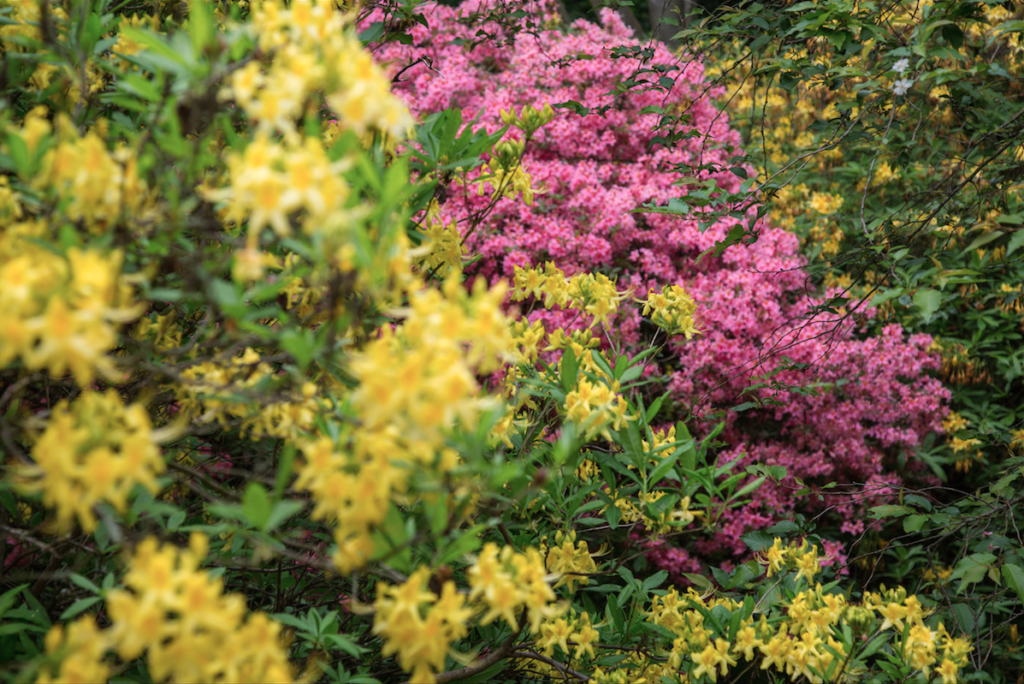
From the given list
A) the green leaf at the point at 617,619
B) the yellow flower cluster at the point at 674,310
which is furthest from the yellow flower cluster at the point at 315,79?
the green leaf at the point at 617,619

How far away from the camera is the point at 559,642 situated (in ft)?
5.36

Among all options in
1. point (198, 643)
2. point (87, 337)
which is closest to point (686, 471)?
point (198, 643)

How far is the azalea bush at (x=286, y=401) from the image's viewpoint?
0.76 meters

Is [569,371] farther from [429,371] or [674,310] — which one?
[429,371]

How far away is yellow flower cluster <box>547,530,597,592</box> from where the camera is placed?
5.56ft

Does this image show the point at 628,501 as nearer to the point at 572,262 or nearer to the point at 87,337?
the point at 87,337

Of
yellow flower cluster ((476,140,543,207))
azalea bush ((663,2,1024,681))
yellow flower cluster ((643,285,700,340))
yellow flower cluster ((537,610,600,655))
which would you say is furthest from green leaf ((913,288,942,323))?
yellow flower cluster ((537,610,600,655))

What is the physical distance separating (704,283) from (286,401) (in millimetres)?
2823

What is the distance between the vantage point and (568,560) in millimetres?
1699

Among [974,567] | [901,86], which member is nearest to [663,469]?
[974,567]

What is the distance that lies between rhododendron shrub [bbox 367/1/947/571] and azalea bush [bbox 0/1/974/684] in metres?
0.79

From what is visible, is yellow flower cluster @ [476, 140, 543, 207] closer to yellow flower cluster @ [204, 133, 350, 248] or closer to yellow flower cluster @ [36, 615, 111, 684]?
yellow flower cluster @ [204, 133, 350, 248]

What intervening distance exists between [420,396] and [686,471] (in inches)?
38.3

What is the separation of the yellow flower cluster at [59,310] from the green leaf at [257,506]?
0.66 feet
